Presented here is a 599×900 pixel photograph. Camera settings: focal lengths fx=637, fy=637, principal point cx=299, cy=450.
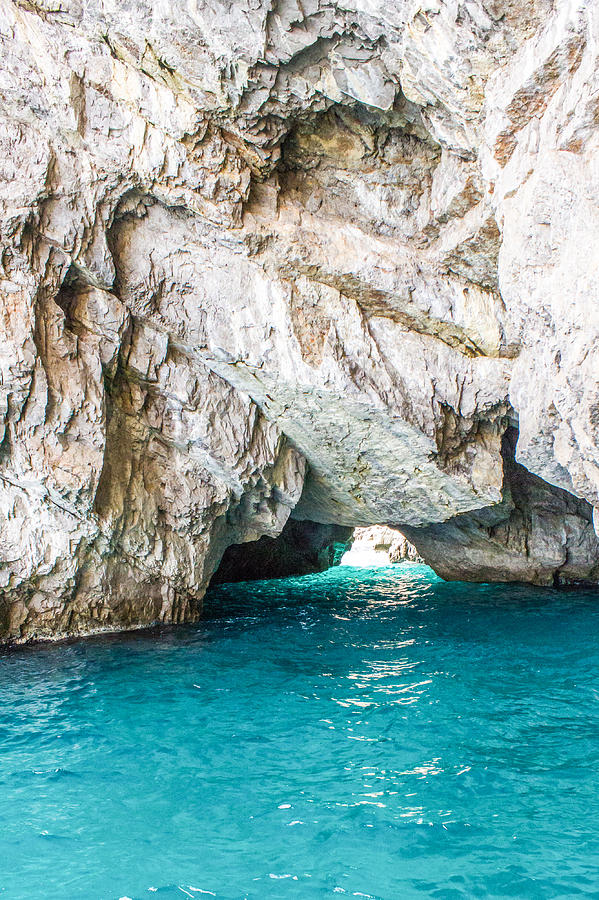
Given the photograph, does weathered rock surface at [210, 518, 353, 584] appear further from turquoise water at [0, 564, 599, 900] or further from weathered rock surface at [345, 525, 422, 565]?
turquoise water at [0, 564, 599, 900]

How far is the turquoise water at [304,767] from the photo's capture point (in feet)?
16.1

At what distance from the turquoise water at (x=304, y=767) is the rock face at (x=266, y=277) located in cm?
294

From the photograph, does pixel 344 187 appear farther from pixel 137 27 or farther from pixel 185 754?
pixel 185 754

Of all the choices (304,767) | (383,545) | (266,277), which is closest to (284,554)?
(383,545)

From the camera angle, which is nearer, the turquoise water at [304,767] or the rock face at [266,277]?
the turquoise water at [304,767]

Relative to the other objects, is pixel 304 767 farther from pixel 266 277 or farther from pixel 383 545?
pixel 383 545

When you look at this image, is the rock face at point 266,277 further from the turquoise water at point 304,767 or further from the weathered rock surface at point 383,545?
the weathered rock surface at point 383,545

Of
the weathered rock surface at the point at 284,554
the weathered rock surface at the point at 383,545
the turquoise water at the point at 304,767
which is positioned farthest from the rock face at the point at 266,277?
the weathered rock surface at the point at 383,545

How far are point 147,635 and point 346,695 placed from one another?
556 centimetres

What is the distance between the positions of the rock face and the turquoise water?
9.64ft

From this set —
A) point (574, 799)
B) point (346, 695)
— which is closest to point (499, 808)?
point (574, 799)

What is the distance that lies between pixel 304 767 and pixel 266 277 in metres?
7.69

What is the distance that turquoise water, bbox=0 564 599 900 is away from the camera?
4922 mm

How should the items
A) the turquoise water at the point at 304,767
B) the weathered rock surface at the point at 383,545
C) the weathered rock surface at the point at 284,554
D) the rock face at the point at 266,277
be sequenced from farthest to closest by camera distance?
the weathered rock surface at the point at 383,545 → the weathered rock surface at the point at 284,554 → the rock face at the point at 266,277 → the turquoise water at the point at 304,767
